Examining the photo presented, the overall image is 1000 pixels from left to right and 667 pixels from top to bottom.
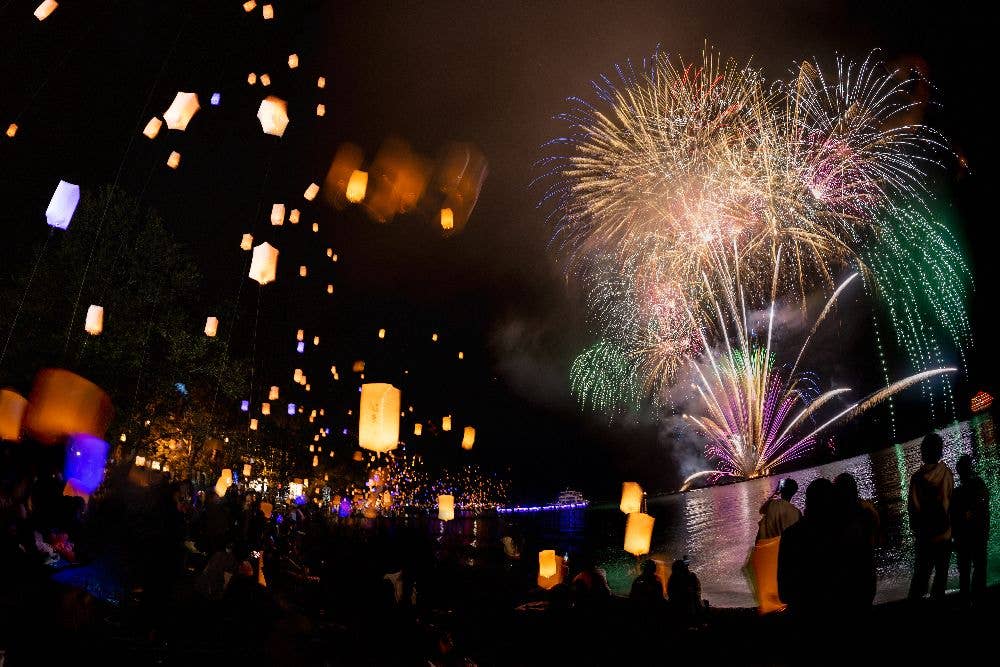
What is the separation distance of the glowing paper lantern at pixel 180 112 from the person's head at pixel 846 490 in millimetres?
11075

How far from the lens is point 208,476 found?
3102 cm

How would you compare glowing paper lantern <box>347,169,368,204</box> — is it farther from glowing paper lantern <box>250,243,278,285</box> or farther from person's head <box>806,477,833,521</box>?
person's head <box>806,477,833,521</box>

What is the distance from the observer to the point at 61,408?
1054cm

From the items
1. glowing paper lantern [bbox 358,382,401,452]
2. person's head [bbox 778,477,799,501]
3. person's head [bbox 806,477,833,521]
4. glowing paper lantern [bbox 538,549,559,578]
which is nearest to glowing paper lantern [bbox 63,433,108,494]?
glowing paper lantern [bbox 358,382,401,452]

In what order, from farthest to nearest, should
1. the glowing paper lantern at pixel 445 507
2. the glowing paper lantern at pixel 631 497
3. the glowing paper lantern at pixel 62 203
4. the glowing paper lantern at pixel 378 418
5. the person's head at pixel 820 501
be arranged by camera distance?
the glowing paper lantern at pixel 445 507 < the glowing paper lantern at pixel 631 497 < the glowing paper lantern at pixel 62 203 < the glowing paper lantern at pixel 378 418 < the person's head at pixel 820 501

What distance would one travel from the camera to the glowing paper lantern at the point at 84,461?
36.8 feet

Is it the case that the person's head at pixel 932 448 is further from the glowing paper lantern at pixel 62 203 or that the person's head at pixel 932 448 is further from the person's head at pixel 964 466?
the glowing paper lantern at pixel 62 203

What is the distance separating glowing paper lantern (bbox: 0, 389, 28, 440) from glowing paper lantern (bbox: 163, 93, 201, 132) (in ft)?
18.0

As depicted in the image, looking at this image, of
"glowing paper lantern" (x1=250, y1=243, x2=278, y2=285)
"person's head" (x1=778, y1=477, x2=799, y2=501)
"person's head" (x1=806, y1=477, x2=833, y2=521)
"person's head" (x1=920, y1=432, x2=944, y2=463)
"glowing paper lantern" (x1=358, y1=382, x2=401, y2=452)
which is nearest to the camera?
"person's head" (x1=806, y1=477, x2=833, y2=521)

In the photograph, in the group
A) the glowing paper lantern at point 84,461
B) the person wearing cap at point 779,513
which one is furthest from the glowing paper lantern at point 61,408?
the person wearing cap at point 779,513

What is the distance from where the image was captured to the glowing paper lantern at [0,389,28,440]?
10.1 meters

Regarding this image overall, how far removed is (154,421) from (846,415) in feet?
284

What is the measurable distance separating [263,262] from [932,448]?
1161cm

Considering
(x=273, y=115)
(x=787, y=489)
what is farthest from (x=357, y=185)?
(x=787, y=489)
